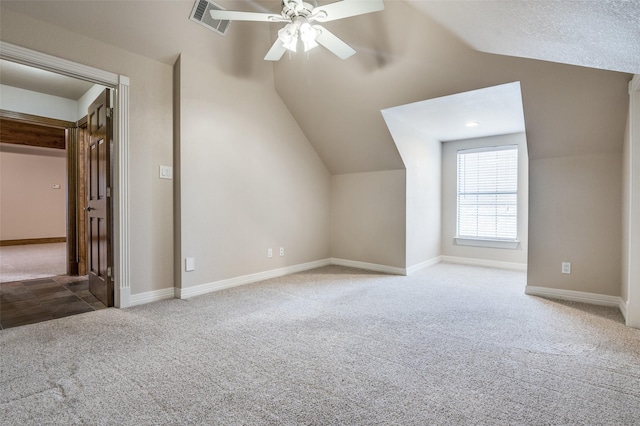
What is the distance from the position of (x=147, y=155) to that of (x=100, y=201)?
2.29 feet

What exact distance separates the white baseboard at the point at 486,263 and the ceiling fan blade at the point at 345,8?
4410 millimetres

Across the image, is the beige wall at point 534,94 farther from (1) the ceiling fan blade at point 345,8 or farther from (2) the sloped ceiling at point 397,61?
(1) the ceiling fan blade at point 345,8

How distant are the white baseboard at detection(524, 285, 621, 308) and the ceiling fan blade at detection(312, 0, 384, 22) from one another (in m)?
3.33

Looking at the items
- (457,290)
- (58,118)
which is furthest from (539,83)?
(58,118)

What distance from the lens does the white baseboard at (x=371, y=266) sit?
184 inches

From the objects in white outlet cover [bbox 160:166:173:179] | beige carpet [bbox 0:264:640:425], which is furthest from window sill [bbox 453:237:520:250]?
white outlet cover [bbox 160:166:173:179]

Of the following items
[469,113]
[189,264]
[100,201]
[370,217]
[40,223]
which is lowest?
[189,264]

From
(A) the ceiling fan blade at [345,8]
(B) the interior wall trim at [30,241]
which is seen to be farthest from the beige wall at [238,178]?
(B) the interior wall trim at [30,241]

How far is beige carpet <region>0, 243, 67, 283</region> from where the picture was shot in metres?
4.56

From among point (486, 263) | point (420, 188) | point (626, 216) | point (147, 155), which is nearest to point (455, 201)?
point (420, 188)

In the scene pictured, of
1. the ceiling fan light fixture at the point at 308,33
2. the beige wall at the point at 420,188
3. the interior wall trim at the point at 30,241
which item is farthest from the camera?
the interior wall trim at the point at 30,241

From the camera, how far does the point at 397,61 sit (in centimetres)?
330

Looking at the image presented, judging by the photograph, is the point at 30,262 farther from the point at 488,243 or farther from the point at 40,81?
the point at 488,243

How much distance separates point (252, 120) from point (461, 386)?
354 centimetres
